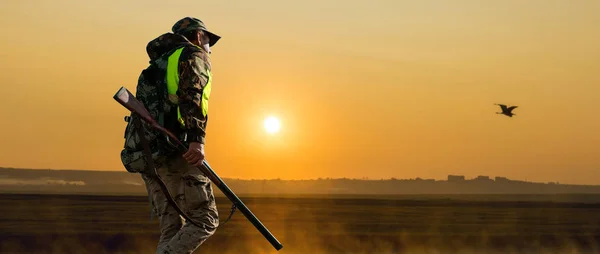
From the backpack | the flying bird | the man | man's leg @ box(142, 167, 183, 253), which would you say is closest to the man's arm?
the man

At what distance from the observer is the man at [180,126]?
27.1 ft

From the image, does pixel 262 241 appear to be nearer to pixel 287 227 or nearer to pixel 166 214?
pixel 287 227

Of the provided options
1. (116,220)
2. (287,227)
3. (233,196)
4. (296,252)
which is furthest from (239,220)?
(233,196)

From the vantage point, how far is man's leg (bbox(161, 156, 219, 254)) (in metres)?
8.53

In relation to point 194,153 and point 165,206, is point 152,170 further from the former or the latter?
point 194,153

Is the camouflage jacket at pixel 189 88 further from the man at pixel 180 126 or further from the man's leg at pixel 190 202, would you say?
the man's leg at pixel 190 202

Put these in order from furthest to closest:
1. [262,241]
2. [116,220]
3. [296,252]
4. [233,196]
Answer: [116,220], [262,241], [296,252], [233,196]

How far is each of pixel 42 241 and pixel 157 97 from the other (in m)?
13.8

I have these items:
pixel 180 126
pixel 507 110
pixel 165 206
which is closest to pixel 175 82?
pixel 180 126


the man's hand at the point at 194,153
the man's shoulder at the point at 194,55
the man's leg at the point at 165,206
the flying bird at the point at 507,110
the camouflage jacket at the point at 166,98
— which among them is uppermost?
the flying bird at the point at 507,110

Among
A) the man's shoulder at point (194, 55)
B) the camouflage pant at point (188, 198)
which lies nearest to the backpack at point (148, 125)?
the camouflage pant at point (188, 198)

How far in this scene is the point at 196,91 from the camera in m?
8.25

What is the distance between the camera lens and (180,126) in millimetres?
8461

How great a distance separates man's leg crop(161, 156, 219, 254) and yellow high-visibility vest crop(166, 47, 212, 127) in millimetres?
395
